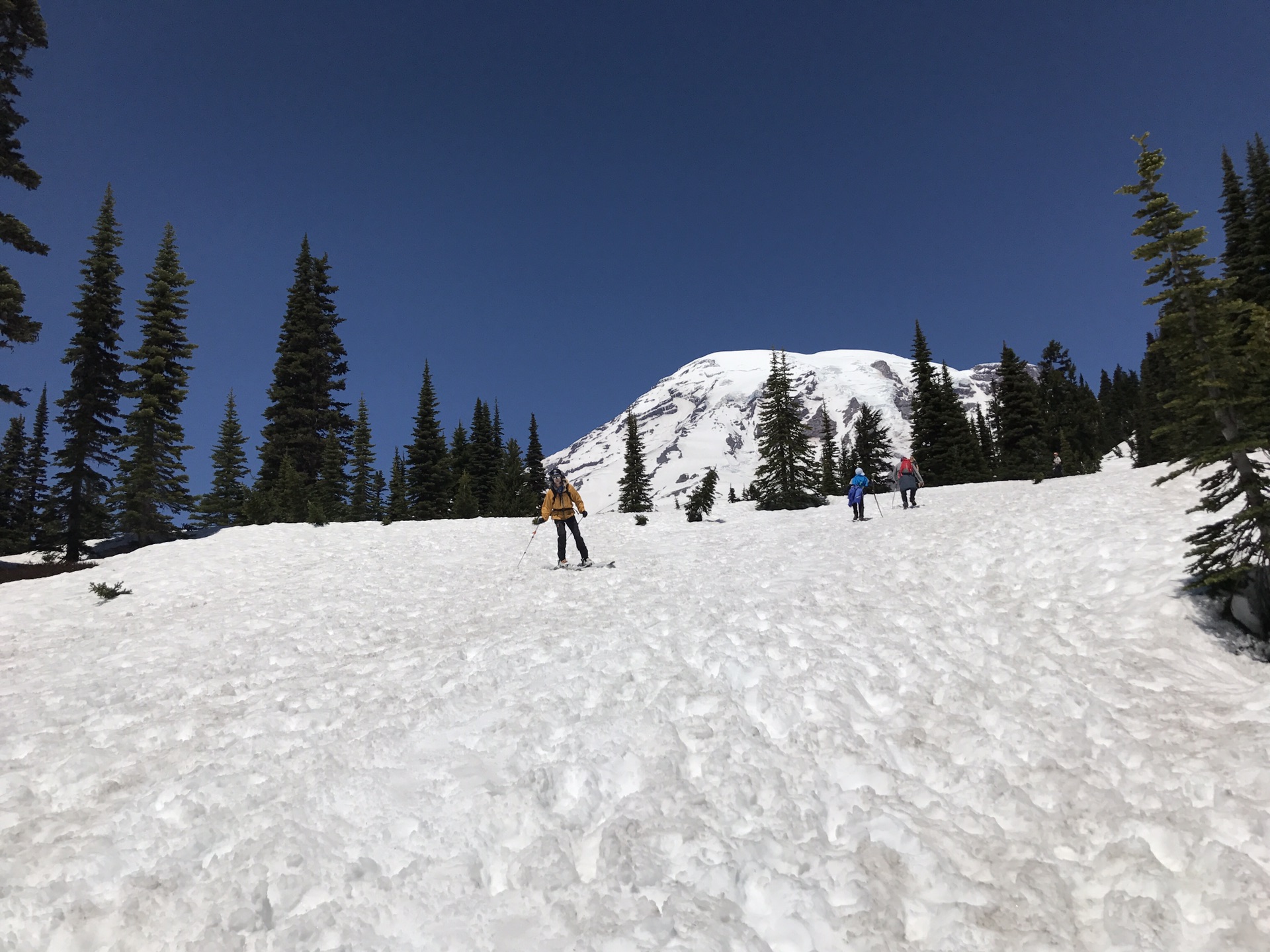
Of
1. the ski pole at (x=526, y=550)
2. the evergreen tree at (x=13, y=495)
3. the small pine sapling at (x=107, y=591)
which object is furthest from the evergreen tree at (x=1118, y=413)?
the evergreen tree at (x=13, y=495)

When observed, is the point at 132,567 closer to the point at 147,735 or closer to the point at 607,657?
the point at 147,735

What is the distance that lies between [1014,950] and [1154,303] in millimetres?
9547

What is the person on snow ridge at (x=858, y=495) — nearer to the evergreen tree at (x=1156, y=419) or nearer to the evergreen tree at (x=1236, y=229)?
the evergreen tree at (x=1156, y=419)

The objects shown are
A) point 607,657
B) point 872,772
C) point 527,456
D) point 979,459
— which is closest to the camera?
point 872,772

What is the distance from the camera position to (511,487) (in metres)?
47.4

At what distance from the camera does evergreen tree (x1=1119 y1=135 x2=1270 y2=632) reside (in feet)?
24.9

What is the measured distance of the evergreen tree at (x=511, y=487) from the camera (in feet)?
132

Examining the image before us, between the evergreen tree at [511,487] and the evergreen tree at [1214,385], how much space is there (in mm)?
34812

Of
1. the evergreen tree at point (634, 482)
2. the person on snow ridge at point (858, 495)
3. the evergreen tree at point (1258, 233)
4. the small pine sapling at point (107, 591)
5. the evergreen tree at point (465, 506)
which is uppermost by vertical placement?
the evergreen tree at point (1258, 233)

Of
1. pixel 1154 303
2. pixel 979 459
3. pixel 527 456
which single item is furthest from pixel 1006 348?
pixel 1154 303

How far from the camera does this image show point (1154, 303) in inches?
348

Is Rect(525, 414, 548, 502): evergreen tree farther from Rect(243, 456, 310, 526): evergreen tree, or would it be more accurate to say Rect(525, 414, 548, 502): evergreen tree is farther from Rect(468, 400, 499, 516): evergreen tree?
Rect(243, 456, 310, 526): evergreen tree

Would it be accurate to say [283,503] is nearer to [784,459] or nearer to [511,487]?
[511,487]

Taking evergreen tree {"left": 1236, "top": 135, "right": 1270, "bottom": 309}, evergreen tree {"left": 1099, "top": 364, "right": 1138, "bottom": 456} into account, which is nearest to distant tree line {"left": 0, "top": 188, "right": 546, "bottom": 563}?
evergreen tree {"left": 1236, "top": 135, "right": 1270, "bottom": 309}
